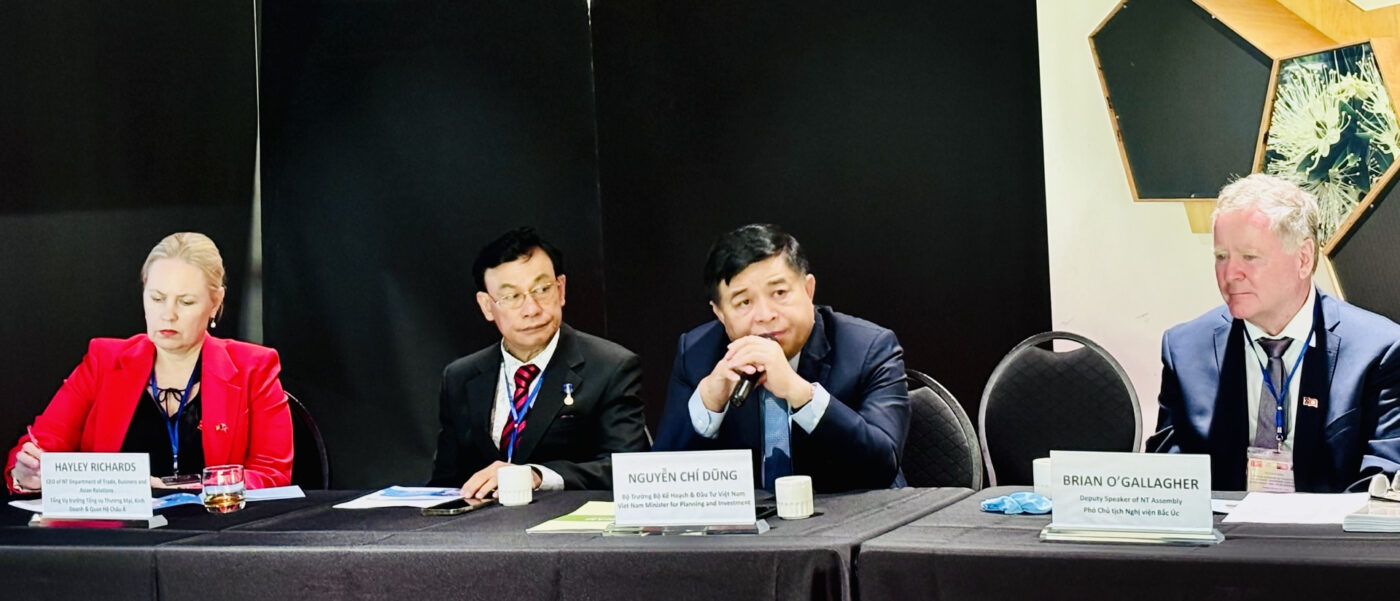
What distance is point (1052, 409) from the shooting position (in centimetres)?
314

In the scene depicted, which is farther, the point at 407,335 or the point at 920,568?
the point at 407,335

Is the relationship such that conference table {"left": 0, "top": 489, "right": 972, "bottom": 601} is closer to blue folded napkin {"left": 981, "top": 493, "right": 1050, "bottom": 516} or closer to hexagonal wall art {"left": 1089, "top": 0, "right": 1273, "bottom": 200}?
blue folded napkin {"left": 981, "top": 493, "right": 1050, "bottom": 516}

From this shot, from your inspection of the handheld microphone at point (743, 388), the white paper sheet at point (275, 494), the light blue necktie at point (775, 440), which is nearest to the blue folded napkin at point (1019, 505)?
the handheld microphone at point (743, 388)

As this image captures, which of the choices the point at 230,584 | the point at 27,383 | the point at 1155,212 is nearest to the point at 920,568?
the point at 230,584

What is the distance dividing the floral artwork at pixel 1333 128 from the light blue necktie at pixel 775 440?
5.52ft

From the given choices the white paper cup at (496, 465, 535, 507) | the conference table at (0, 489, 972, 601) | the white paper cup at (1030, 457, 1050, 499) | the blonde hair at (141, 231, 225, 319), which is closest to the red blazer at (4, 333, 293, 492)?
the blonde hair at (141, 231, 225, 319)

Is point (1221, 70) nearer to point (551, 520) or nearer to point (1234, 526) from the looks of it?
point (1234, 526)

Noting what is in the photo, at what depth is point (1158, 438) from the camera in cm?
270

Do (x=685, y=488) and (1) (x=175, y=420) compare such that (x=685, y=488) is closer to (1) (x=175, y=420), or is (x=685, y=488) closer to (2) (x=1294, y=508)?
(2) (x=1294, y=508)

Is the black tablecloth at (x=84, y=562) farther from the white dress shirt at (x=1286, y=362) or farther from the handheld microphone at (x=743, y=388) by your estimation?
the white dress shirt at (x=1286, y=362)

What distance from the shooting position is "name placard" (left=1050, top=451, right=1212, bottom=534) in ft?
5.57

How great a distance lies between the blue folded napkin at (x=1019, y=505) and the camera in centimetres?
197

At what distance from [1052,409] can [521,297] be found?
50.8 inches

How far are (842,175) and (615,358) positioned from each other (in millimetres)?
1350
